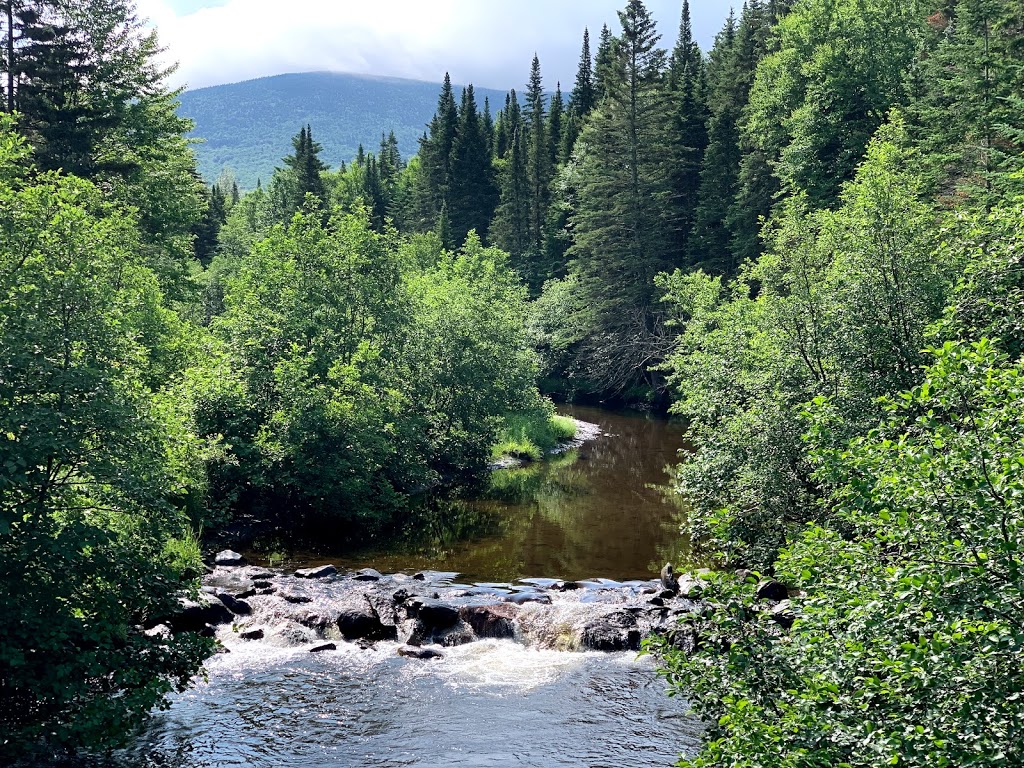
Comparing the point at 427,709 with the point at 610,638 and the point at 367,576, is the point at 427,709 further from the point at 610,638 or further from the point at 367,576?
the point at 367,576

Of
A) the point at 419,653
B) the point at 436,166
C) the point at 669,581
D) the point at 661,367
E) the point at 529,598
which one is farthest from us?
the point at 436,166

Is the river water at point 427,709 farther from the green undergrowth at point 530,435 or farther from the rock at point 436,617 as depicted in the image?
the green undergrowth at point 530,435

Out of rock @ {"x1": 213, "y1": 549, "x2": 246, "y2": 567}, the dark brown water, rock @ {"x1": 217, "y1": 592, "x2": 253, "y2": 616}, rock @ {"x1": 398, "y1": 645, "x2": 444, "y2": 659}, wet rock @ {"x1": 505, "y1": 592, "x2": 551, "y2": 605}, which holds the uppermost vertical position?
rock @ {"x1": 217, "y1": 592, "x2": 253, "y2": 616}

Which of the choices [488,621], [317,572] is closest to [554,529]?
[317,572]

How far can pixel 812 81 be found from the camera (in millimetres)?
45469

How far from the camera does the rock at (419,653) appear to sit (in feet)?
51.7

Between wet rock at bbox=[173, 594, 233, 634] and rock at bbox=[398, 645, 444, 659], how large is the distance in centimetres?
372

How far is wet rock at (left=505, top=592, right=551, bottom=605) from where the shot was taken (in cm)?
1809

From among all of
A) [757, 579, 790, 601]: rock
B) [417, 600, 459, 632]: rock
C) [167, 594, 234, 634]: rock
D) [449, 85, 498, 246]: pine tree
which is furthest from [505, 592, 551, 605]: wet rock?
[449, 85, 498, 246]: pine tree

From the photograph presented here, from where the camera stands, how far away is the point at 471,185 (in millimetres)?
87750

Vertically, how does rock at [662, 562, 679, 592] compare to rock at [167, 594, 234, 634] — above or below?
below

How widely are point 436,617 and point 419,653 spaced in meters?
1.24

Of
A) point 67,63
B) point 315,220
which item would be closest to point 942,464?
point 315,220

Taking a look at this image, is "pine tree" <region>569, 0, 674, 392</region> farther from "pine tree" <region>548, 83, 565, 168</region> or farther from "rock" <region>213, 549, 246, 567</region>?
"rock" <region>213, 549, 246, 567</region>
